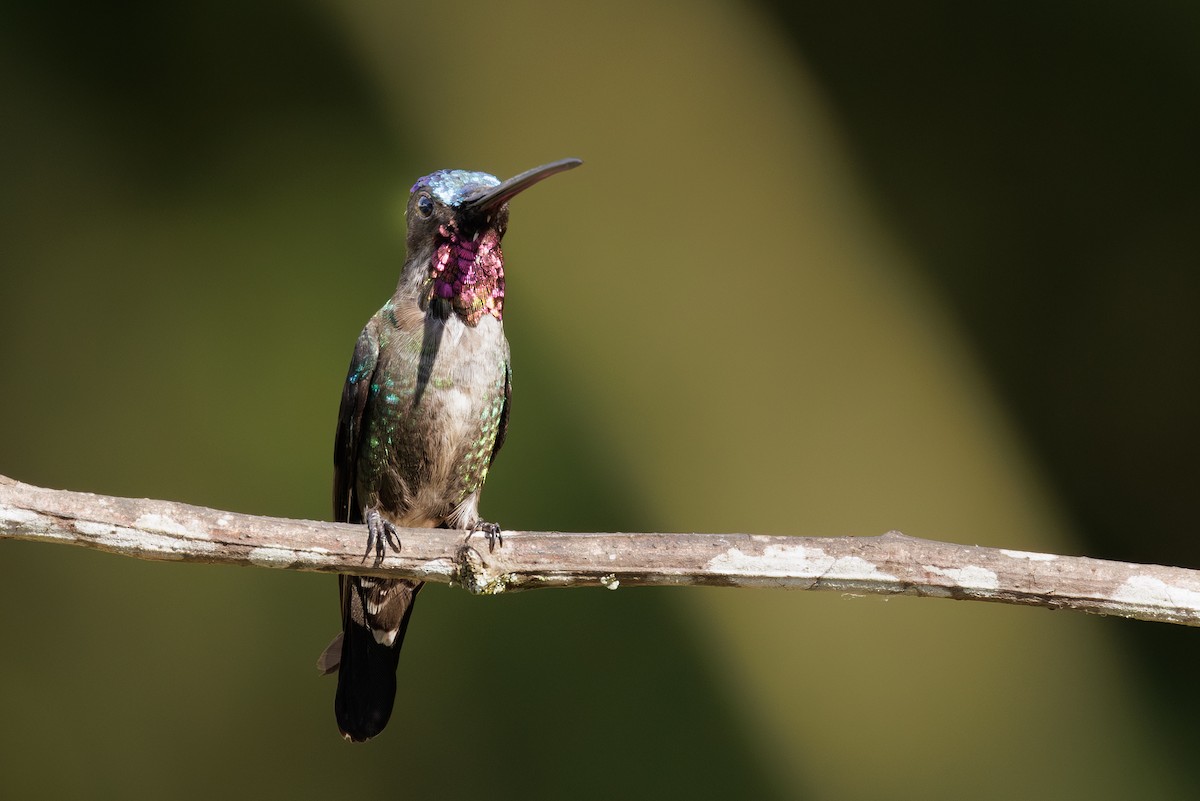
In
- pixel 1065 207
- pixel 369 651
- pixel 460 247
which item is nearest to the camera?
pixel 460 247

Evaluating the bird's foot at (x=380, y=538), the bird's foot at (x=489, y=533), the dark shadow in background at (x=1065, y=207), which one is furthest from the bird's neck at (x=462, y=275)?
the dark shadow in background at (x=1065, y=207)

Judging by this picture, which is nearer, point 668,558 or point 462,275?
point 668,558

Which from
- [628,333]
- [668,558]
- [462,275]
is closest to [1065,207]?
[628,333]

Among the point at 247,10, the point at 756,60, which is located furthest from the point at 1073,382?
the point at 247,10

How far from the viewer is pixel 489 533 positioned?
2256mm

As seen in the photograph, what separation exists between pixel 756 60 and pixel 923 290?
987mm

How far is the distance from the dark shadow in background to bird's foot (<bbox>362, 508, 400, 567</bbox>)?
236 cm

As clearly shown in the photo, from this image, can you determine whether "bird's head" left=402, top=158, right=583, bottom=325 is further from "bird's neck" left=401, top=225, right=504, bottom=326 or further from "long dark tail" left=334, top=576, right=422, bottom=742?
"long dark tail" left=334, top=576, right=422, bottom=742

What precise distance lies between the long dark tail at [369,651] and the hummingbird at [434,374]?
0.32ft

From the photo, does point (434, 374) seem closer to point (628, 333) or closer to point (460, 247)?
point (460, 247)

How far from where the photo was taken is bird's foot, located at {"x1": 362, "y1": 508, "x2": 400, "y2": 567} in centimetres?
215

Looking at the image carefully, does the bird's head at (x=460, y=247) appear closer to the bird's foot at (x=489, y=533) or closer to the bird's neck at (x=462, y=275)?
the bird's neck at (x=462, y=275)

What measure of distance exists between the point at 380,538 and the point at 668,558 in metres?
0.57

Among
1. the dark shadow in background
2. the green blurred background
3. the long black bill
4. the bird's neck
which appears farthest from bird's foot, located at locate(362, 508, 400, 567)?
the dark shadow in background
